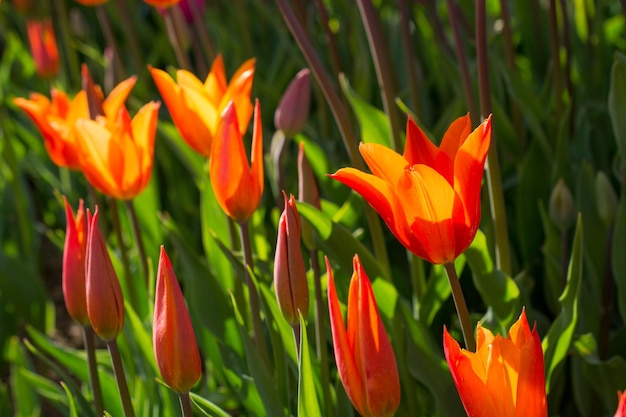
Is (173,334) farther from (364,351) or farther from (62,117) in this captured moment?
(62,117)

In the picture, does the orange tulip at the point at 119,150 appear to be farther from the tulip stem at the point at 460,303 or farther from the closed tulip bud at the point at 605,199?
the closed tulip bud at the point at 605,199

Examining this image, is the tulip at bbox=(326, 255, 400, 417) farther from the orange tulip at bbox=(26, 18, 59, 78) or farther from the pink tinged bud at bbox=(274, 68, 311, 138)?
the orange tulip at bbox=(26, 18, 59, 78)

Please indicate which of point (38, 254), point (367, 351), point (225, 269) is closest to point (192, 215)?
point (38, 254)

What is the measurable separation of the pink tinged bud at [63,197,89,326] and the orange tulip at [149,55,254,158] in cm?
24

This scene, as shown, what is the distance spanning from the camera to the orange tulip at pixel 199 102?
1.19 metres

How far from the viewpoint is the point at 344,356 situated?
804 mm

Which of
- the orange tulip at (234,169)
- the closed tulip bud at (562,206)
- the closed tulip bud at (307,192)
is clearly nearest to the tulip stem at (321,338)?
the closed tulip bud at (307,192)

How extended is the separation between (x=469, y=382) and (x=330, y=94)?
47 cm

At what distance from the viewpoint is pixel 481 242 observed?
3.76 ft

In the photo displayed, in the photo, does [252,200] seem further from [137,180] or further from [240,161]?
[137,180]

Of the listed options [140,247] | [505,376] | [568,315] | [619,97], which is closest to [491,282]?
[568,315]

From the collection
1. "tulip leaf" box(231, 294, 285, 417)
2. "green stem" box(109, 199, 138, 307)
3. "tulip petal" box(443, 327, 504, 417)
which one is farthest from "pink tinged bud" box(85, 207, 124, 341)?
"green stem" box(109, 199, 138, 307)

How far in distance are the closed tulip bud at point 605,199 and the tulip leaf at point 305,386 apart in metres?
0.57

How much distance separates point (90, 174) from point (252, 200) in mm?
270
